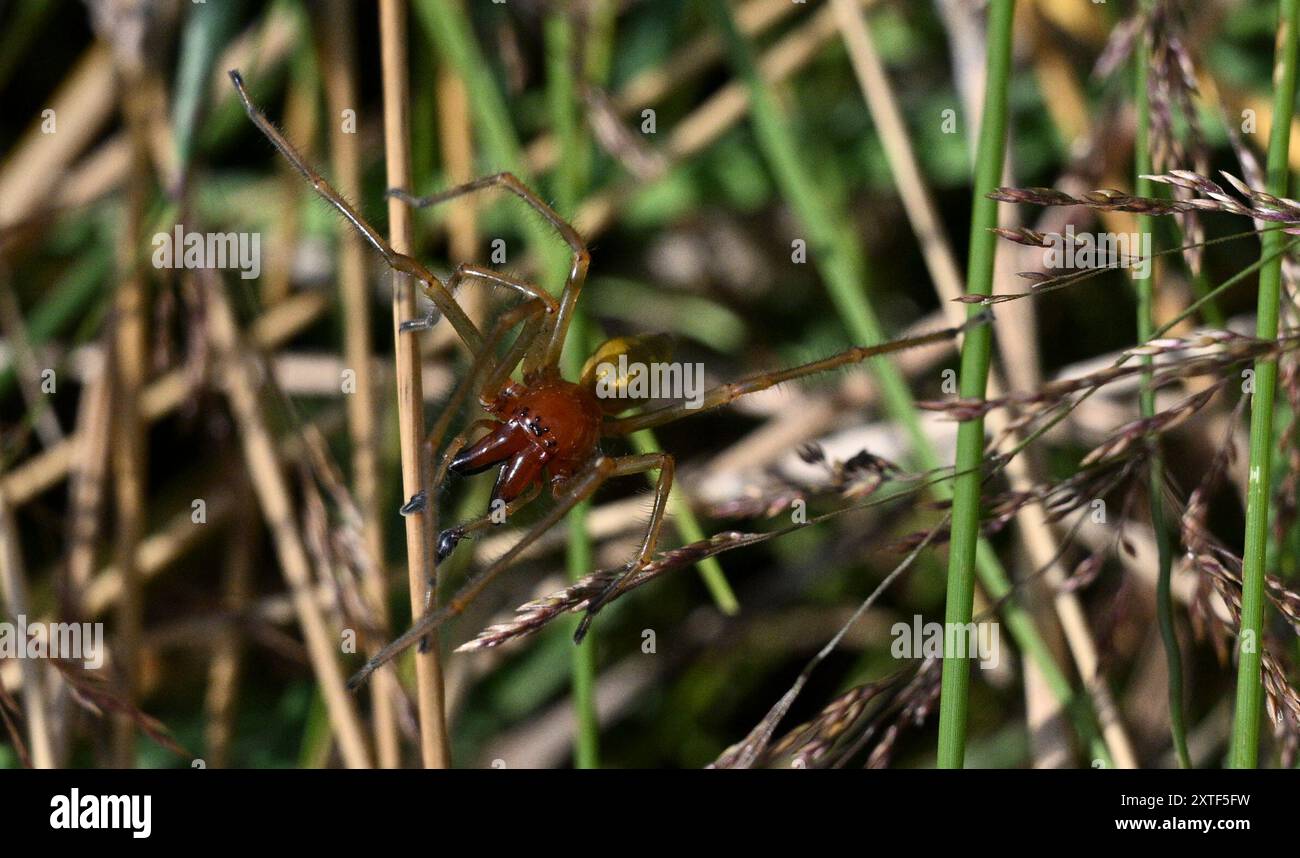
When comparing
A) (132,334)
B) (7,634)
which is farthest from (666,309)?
(7,634)

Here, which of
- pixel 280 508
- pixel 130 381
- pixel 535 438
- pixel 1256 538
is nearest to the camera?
pixel 1256 538

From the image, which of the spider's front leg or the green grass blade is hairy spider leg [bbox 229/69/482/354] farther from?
the green grass blade

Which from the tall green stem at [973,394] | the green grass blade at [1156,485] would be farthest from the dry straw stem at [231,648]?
the green grass blade at [1156,485]

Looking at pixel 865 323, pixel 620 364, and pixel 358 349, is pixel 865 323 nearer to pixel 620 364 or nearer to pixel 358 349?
pixel 620 364

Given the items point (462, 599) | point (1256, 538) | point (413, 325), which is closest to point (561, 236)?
point (413, 325)

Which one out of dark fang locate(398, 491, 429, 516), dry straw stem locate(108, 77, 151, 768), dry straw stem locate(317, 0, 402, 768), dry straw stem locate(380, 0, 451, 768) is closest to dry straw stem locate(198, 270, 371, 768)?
dry straw stem locate(317, 0, 402, 768)
